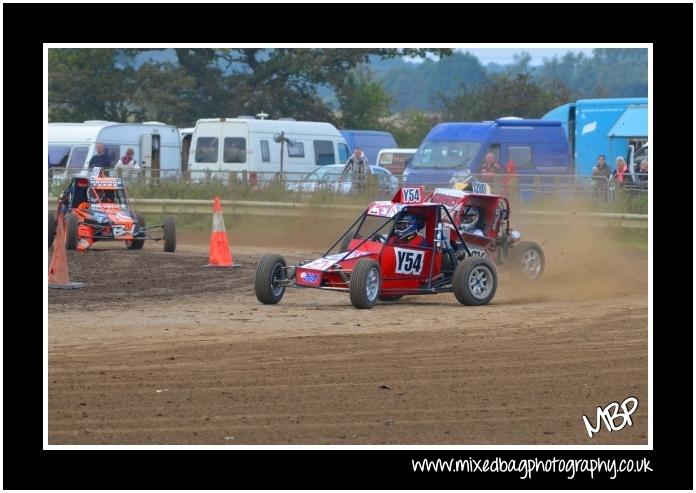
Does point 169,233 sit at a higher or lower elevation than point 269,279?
higher

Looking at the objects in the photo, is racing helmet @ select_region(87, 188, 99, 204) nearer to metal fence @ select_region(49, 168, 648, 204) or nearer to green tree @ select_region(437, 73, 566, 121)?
metal fence @ select_region(49, 168, 648, 204)

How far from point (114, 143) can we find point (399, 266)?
1799 cm

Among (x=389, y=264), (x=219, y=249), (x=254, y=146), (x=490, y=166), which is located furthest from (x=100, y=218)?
(x=254, y=146)

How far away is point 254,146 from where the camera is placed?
29.5m

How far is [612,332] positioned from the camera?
1156 cm

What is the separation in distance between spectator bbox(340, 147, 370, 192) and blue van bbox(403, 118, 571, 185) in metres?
0.94

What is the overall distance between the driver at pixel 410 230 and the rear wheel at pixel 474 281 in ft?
2.11

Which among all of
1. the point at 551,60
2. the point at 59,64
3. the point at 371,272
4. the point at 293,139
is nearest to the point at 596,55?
the point at 551,60

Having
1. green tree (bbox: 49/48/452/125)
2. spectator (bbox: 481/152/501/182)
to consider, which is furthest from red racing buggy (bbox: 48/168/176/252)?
green tree (bbox: 49/48/452/125)

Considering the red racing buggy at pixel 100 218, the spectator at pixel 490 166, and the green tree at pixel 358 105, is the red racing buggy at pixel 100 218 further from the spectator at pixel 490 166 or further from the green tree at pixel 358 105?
the green tree at pixel 358 105

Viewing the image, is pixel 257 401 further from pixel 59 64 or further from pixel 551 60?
pixel 551 60

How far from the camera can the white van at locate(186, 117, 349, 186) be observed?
29438 mm

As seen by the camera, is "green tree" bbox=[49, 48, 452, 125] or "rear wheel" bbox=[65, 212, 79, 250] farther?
"green tree" bbox=[49, 48, 452, 125]

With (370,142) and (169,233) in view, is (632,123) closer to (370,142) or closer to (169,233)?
(370,142)
